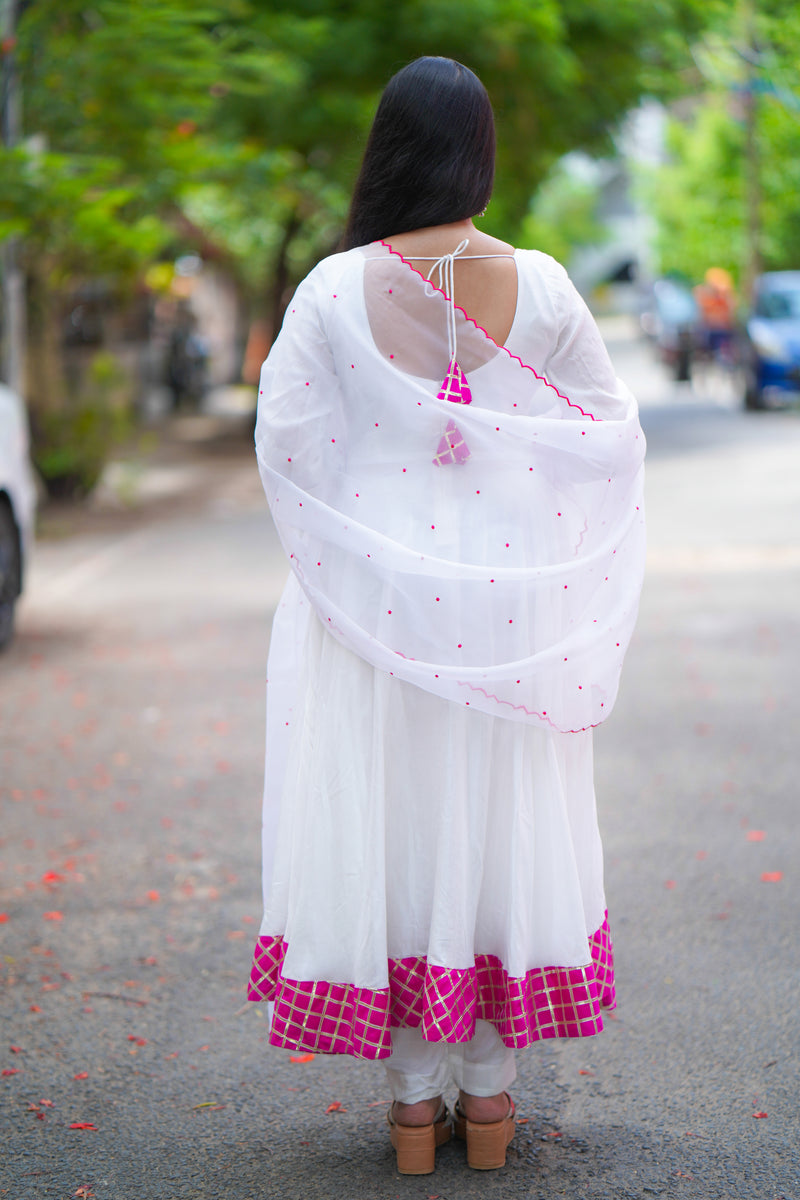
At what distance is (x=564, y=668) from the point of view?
2.63m

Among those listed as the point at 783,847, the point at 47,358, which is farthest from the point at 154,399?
the point at 783,847

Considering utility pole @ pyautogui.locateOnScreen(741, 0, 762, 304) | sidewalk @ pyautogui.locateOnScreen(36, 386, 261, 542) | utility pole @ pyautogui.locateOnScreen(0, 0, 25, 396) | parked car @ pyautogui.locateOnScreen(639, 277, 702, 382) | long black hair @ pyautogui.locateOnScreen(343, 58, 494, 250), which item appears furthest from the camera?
utility pole @ pyautogui.locateOnScreen(741, 0, 762, 304)

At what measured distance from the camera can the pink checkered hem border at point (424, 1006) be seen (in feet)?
8.41

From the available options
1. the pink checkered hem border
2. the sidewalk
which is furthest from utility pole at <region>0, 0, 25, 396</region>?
the pink checkered hem border

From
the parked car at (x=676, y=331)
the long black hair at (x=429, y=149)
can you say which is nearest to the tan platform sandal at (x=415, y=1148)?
the long black hair at (x=429, y=149)

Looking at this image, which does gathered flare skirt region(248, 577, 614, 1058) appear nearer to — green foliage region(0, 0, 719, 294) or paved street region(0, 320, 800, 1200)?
paved street region(0, 320, 800, 1200)

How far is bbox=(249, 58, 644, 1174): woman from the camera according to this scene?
100 inches

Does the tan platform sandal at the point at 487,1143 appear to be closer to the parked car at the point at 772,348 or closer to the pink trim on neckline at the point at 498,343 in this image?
the pink trim on neckline at the point at 498,343

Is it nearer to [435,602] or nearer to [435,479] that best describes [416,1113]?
[435,602]

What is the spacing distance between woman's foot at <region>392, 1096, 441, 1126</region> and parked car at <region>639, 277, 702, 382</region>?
2454 centimetres

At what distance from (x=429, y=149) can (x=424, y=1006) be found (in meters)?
1.53

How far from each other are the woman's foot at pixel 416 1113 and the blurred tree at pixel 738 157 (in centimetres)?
1468

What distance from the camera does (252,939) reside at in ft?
12.9

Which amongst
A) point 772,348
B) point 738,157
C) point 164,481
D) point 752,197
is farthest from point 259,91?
point 738,157
